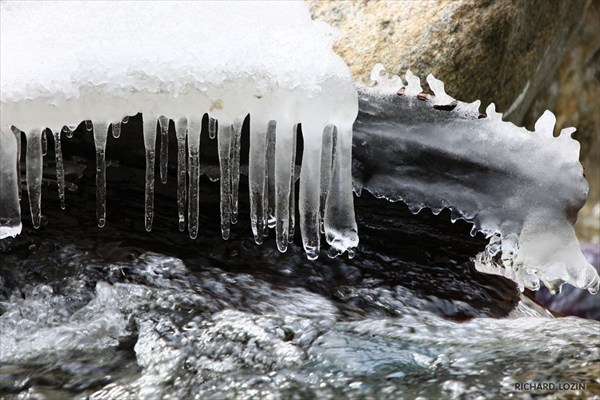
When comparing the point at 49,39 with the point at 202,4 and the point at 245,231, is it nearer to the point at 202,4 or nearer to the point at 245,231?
the point at 202,4

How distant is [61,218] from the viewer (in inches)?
120

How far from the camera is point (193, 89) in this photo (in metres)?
2.48

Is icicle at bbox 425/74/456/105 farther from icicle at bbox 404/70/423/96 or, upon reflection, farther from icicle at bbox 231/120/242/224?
icicle at bbox 231/120/242/224

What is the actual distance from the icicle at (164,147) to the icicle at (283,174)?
1.23 feet

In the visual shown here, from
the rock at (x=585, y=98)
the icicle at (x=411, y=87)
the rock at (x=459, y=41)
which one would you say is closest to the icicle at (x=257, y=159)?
the icicle at (x=411, y=87)

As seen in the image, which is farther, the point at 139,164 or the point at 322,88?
the point at 139,164

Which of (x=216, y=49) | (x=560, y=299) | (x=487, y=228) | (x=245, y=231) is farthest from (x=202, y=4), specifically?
(x=560, y=299)

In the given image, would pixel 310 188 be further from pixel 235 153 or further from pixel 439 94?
pixel 439 94

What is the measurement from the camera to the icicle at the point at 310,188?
100 inches

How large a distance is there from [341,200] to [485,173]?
524 mm

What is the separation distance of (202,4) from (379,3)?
58.3 inches

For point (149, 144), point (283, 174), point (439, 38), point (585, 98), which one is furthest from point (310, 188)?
point (585, 98)

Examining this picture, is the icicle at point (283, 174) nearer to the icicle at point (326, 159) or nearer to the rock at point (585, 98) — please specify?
the icicle at point (326, 159)

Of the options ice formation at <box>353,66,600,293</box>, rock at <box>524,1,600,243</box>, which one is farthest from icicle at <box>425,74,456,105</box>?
rock at <box>524,1,600,243</box>
